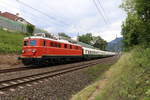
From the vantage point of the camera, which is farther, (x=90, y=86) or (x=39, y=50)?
(x=39, y=50)

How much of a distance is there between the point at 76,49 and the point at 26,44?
10.9 m

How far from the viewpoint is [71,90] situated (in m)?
8.04

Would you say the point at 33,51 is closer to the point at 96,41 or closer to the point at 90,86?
the point at 90,86

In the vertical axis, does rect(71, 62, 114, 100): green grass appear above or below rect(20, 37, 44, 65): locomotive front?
below

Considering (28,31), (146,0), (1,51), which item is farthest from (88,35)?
(146,0)

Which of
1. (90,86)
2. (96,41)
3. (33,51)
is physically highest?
(96,41)

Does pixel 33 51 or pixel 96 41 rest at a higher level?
pixel 96 41

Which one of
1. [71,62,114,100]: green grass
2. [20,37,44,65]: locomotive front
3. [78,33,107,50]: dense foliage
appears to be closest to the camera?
[71,62,114,100]: green grass

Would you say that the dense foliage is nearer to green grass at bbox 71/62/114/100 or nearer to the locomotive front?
the locomotive front

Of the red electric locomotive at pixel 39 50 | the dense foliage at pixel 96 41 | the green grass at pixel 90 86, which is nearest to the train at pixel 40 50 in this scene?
the red electric locomotive at pixel 39 50

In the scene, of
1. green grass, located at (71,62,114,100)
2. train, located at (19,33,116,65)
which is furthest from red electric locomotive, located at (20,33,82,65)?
green grass, located at (71,62,114,100)

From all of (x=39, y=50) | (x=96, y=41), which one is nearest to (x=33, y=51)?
(x=39, y=50)

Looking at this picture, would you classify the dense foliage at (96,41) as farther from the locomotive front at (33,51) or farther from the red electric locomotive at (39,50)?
the locomotive front at (33,51)

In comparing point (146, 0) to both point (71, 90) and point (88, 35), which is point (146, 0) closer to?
point (71, 90)
